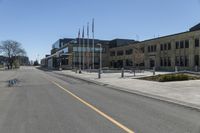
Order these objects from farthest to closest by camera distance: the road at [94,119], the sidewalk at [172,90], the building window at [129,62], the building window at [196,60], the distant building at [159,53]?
the building window at [129,62] < the distant building at [159,53] < the building window at [196,60] < the sidewalk at [172,90] < the road at [94,119]

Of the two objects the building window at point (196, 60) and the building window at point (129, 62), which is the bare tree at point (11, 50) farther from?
the building window at point (196, 60)

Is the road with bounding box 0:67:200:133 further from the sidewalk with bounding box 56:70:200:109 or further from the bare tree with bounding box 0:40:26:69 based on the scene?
the bare tree with bounding box 0:40:26:69

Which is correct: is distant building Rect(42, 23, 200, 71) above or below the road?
above

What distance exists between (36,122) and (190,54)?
60699mm

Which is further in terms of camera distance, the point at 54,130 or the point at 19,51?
the point at 19,51

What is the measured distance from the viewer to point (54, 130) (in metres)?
8.00

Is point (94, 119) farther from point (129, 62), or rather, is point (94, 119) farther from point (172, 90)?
point (129, 62)

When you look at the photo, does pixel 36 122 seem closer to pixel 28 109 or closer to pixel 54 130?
pixel 54 130

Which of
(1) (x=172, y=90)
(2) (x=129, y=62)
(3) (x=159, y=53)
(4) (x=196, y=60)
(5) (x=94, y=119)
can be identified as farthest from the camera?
(2) (x=129, y=62)

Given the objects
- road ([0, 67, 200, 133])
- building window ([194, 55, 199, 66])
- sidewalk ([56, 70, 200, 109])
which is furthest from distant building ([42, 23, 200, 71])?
road ([0, 67, 200, 133])

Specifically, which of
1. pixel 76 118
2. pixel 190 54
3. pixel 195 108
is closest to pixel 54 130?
pixel 76 118

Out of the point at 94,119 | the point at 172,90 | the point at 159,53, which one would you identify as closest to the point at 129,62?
the point at 159,53

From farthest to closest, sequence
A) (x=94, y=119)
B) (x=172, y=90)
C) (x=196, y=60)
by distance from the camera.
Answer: (x=196, y=60), (x=172, y=90), (x=94, y=119)

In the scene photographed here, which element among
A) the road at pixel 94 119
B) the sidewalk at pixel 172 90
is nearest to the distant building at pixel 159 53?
the sidewalk at pixel 172 90
